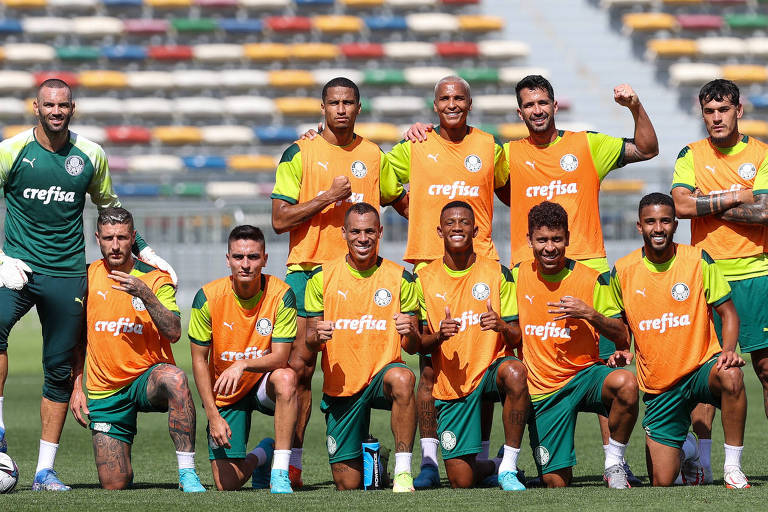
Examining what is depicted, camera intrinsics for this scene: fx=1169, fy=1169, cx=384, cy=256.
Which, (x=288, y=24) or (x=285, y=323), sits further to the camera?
(x=288, y=24)

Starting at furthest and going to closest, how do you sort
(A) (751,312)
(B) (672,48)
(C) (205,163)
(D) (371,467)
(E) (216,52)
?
(E) (216,52) → (B) (672,48) → (C) (205,163) → (A) (751,312) → (D) (371,467)

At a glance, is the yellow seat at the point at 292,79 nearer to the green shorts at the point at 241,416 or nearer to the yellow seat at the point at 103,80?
the yellow seat at the point at 103,80

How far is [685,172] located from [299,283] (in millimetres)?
2402

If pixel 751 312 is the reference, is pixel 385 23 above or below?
above

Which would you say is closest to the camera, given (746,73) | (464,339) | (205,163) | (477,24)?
(464,339)

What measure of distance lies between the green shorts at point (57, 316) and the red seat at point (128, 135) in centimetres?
1971

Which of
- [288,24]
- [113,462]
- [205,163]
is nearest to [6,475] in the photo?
[113,462]

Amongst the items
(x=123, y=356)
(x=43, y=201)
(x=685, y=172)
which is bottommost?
(x=123, y=356)

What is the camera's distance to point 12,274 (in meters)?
6.57

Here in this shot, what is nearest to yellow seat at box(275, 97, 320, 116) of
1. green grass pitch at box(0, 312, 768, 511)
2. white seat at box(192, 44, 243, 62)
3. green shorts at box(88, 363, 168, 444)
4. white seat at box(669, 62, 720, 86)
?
white seat at box(192, 44, 243, 62)

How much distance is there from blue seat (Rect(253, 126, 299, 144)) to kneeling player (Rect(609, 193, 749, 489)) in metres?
19.7

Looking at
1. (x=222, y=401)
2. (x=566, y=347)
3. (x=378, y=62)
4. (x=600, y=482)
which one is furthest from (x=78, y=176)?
(x=378, y=62)

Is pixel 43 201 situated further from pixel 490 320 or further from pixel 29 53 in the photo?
pixel 29 53

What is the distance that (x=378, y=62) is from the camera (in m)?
27.5
